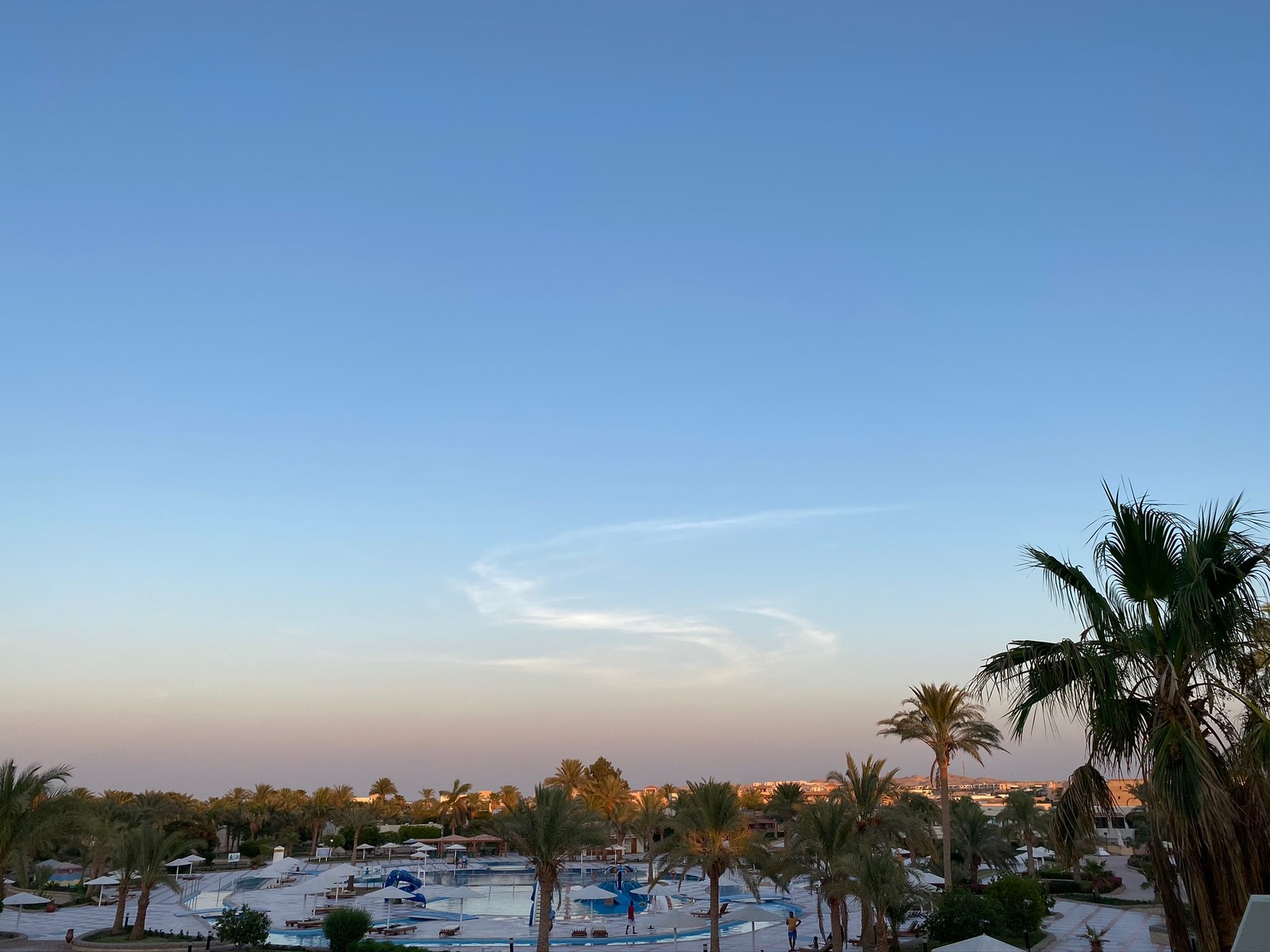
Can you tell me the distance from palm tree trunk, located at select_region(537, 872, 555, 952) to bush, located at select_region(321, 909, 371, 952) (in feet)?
19.4

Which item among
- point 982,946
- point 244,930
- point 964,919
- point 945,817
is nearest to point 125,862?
point 244,930

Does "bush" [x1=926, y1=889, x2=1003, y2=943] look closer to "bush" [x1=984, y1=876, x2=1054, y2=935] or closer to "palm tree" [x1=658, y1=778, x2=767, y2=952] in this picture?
"bush" [x1=984, y1=876, x2=1054, y2=935]

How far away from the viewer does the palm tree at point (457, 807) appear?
90250mm

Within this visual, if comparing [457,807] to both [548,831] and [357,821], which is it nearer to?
[357,821]

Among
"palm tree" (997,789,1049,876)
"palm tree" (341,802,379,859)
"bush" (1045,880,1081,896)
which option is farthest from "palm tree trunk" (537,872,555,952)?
"palm tree" (341,802,379,859)

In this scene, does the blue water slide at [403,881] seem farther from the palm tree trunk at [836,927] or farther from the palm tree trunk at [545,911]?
the palm tree trunk at [836,927]

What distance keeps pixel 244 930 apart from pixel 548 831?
36.1 ft

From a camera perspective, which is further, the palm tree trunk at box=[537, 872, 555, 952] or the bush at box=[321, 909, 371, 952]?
the bush at box=[321, 909, 371, 952]

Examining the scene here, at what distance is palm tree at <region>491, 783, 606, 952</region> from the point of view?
27125 millimetres

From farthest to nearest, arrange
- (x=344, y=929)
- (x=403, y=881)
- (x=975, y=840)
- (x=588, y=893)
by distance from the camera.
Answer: (x=403, y=881) < (x=975, y=840) < (x=588, y=893) < (x=344, y=929)

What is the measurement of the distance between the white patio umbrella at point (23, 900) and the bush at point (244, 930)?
16.1 m

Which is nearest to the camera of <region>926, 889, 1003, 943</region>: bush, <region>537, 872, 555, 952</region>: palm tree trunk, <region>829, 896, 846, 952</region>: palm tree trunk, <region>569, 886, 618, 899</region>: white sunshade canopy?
<region>537, 872, 555, 952</region>: palm tree trunk

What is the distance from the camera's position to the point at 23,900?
41.1 m

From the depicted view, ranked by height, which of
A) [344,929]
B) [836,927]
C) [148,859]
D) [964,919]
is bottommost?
[344,929]
